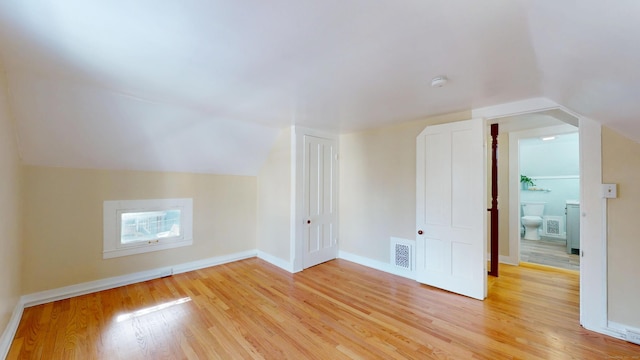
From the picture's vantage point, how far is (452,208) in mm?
2998

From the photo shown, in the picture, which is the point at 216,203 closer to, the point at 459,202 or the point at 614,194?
the point at 459,202

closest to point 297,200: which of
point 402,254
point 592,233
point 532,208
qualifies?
point 402,254

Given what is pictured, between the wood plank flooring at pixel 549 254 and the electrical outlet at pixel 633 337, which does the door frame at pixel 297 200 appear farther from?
the wood plank flooring at pixel 549 254

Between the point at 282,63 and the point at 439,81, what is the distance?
4.21ft

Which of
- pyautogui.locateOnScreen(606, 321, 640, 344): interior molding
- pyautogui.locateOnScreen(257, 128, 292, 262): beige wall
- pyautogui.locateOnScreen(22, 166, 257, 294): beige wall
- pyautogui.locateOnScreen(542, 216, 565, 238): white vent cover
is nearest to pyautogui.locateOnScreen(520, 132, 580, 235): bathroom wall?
pyautogui.locateOnScreen(542, 216, 565, 238): white vent cover

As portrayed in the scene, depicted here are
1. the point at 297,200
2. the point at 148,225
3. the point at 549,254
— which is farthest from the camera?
the point at 549,254

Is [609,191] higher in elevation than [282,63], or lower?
lower

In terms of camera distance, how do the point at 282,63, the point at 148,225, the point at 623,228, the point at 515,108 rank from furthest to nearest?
the point at 148,225 → the point at 515,108 → the point at 623,228 → the point at 282,63

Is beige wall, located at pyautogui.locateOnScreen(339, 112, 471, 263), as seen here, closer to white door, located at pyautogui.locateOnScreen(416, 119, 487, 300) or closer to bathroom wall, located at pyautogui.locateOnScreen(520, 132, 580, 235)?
white door, located at pyautogui.locateOnScreen(416, 119, 487, 300)

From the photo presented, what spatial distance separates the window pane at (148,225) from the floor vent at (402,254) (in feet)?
10.7

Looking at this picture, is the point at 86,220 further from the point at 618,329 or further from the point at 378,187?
the point at 618,329

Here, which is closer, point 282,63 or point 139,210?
point 282,63

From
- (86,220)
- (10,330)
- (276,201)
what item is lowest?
(10,330)

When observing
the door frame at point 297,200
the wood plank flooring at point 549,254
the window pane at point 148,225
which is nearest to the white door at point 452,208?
the door frame at point 297,200
